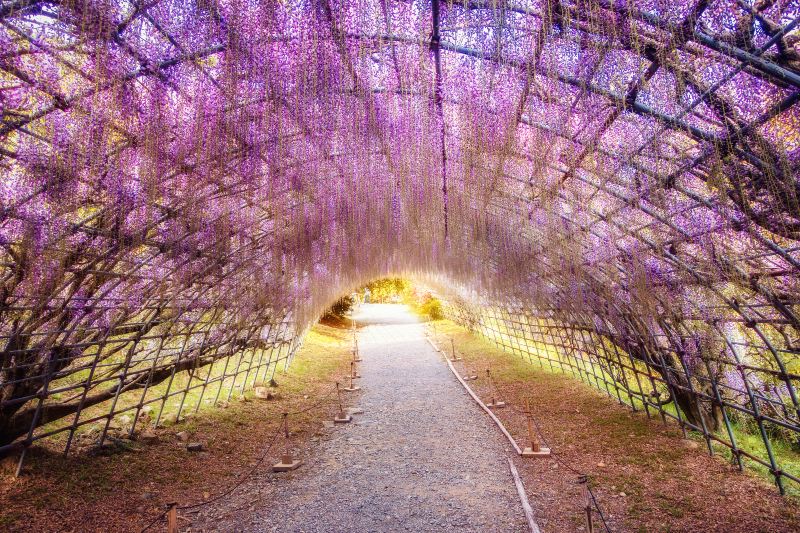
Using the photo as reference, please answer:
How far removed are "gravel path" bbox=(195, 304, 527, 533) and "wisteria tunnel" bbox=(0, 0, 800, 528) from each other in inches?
Result: 114

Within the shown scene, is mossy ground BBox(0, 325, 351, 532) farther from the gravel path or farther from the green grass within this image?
the green grass

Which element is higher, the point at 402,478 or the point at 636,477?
the point at 636,477

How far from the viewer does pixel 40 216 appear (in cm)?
334

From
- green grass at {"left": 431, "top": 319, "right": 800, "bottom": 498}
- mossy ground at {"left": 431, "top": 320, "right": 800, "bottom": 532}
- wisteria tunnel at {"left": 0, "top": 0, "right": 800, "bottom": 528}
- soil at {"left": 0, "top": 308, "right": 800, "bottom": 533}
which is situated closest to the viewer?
wisteria tunnel at {"left": 0, "top": 0, "right": 800, "bottom": 528}

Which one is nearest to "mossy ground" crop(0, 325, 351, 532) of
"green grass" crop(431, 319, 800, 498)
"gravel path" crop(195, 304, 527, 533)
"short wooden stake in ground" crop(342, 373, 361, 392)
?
"gravel path" crop(195, 304, 527, 533)

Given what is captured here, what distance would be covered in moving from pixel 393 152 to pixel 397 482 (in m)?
4.32

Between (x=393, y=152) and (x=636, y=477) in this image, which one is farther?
(x=393, y=152)

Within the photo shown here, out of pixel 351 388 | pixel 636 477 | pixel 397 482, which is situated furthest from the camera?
pixel 351 388

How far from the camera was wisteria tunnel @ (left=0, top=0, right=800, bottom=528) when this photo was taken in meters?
2.74

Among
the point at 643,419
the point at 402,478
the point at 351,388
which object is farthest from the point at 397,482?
the point at 351,388

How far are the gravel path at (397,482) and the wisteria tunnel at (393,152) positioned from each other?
290 centimetres

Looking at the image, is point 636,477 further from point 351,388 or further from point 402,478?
point 351,388

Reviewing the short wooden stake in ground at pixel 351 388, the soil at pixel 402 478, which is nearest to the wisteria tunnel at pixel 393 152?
the soil at pixel 402 478

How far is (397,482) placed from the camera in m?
4.97
